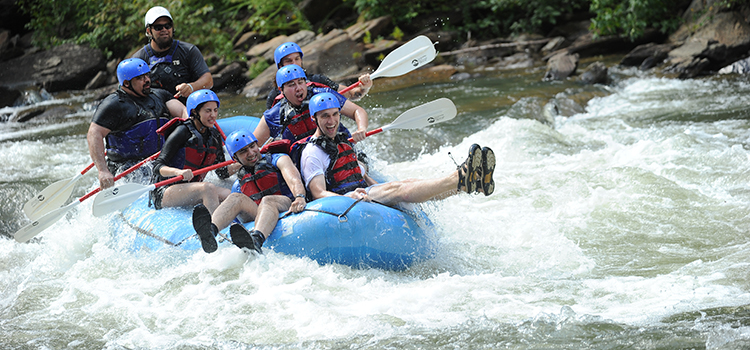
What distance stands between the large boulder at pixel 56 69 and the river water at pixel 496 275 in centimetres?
761

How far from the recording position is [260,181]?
414cm

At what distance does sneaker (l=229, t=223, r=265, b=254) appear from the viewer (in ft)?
11.7

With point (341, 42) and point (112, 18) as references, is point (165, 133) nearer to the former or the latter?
point (341, 42)

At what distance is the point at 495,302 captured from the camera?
3.47m

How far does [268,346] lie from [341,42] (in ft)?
31.5

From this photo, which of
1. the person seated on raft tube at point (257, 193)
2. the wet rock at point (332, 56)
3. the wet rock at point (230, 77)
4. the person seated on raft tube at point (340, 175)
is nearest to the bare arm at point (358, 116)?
the person seated on raft tube at point (340, 175)

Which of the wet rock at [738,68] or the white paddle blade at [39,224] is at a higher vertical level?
the white paddle blade at [39,224]

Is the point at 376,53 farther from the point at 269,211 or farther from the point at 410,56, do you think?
the point at 269,211

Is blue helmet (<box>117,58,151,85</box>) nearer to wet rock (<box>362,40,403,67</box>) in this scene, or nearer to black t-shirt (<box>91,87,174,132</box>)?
black t-shirt (<box>91,87,174,132</box>)

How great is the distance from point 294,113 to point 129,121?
119 cm

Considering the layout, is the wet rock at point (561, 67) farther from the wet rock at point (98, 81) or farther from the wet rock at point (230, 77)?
the wet rock at point (98, 81)

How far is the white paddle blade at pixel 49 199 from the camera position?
4.89 meters


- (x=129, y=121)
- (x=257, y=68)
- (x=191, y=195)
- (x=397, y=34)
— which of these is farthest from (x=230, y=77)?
(x=191, y=195)

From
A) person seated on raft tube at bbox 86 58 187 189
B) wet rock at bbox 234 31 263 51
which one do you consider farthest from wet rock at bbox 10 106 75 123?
person seated on raft tube at bbox 86 58 187 189
